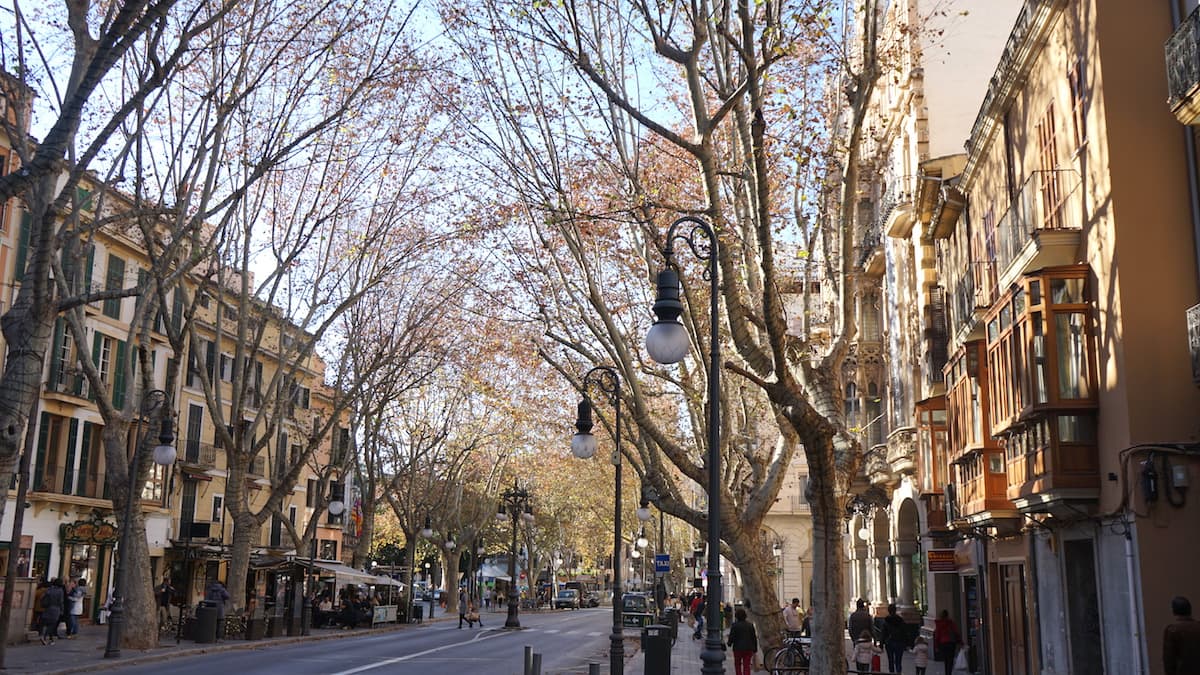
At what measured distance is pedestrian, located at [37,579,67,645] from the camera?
80.6 ft

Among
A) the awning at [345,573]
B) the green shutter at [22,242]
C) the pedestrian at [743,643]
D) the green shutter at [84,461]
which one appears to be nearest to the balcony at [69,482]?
the green shutter at [84,461]

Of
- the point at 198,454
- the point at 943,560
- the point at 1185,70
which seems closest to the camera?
the point at 1185,70

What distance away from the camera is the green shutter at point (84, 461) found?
34834 mm

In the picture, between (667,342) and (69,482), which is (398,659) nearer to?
(667,342)

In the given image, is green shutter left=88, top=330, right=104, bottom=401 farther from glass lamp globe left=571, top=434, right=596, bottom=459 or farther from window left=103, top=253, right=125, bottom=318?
glass lamp globe left=571, top=434, right=596, bottom=459

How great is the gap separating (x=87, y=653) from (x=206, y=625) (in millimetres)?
4507

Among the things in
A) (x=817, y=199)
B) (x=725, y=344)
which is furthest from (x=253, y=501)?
(x=817, y=199)

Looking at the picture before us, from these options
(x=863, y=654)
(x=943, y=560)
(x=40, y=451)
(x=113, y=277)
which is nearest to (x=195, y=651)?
(x=40, y=451)

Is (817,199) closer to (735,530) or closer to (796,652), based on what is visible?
(735,530)

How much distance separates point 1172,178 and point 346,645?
2289 cm

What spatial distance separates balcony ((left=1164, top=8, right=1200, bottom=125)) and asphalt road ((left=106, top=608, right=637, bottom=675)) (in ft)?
49.7

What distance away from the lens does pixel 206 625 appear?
26.2 m

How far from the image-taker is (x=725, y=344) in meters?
25.3

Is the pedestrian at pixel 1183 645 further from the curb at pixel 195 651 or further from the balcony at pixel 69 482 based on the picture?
the balcony at pixel 69 482
